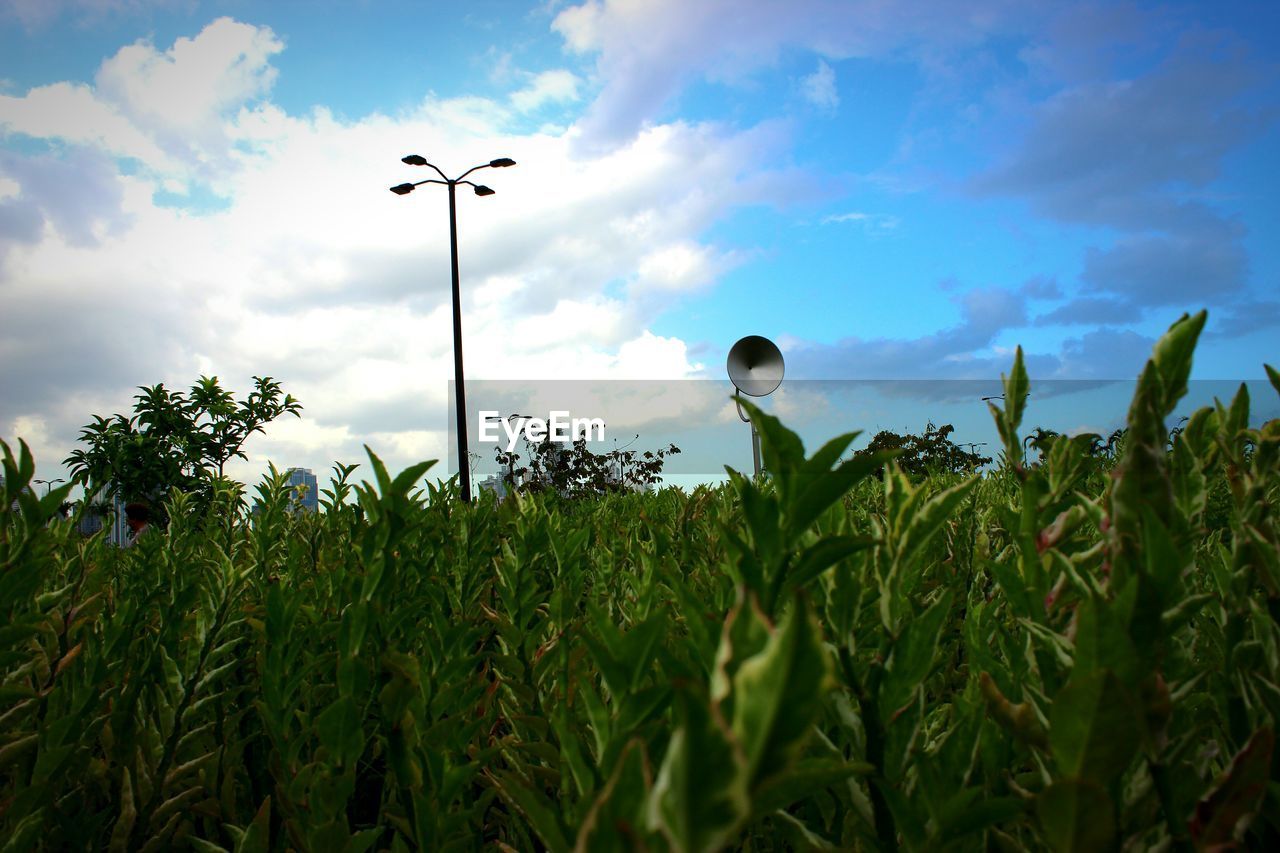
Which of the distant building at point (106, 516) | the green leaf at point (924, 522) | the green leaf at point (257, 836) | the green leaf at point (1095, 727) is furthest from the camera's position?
the distant building at point (106, 516)

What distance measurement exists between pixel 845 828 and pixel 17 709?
4.27ft

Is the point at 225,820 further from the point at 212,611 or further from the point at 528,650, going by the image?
the point at 528,650

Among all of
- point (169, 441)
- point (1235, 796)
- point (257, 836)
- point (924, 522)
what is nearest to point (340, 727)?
point (257, 836)

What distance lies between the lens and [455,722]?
108cm

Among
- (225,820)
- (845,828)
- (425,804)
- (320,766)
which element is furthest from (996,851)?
(225,820)

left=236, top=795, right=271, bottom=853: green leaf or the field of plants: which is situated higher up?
the field of plants

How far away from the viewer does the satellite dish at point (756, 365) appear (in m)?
20.1

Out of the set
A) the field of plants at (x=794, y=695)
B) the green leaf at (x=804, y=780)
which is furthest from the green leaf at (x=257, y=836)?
the green leaf at (x=804, y=780)

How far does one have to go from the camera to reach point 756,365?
2092 centimetres

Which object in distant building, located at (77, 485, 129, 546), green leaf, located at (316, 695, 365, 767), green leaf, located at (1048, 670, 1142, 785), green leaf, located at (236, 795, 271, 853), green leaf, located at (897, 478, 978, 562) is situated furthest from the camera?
distant building, located at (77, 485, 129, 546)

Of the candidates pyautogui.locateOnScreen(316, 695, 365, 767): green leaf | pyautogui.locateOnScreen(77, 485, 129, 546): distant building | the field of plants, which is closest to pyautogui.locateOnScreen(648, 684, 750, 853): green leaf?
the field of plants

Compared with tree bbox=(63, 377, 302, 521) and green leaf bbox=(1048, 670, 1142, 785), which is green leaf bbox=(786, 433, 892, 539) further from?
tree bbox=(63, 377, 302, 521)

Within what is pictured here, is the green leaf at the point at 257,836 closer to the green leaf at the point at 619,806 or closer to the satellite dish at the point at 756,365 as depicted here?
the green leaf at the point at 619,806

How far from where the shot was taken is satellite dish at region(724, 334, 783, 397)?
2008 cm
